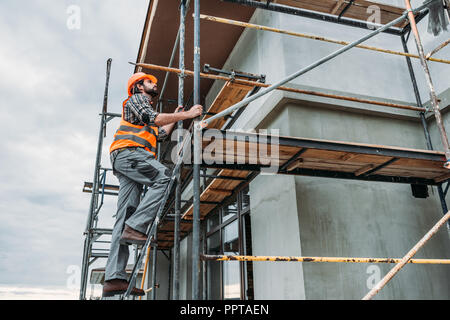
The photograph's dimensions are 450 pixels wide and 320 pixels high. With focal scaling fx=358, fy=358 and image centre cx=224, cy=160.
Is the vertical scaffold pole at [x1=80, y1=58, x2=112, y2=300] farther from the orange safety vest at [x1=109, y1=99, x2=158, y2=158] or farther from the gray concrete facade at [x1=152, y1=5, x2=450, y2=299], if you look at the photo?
the orange safety vest at [x1=109, y1=99, x2=158, y2=158]

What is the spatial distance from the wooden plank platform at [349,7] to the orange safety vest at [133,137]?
465 centimetres

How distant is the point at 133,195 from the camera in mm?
4035

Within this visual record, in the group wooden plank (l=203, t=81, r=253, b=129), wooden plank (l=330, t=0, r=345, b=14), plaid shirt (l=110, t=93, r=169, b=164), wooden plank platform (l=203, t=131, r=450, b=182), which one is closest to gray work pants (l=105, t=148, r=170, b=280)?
plaid shirt (l=110, t=93, r=169, b=164)

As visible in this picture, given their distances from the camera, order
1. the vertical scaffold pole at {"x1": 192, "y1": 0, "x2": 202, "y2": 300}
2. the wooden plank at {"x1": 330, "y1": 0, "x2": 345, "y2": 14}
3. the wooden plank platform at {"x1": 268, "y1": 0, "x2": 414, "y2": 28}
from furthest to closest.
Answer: the wooden plank platform at {"x1": 268, "y1": 0, "x2": 414, "y2": 28}
the wooden plank at {"x1": 330, "y1": 0, "x2": 345, "y2": 14}
the vertical scaffold pole at {"x1": 192, "y1": 0, "x2": 202, "y2": 300}

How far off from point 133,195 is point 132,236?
2.05ft

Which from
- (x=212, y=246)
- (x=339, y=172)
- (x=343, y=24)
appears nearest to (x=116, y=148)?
(x=339, y=172)

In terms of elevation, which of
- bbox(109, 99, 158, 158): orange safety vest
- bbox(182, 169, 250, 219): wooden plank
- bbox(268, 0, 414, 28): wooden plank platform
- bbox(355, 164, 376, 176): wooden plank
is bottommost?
bbox(109, 99, 158, 158): orange safety vest

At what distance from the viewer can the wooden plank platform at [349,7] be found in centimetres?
712

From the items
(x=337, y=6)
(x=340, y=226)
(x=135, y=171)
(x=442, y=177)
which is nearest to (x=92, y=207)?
(x=135, y=171)

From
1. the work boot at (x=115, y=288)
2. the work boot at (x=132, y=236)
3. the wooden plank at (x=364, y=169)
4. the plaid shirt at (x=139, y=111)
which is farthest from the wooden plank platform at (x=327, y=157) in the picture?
the work boot at (x=115, y=288)

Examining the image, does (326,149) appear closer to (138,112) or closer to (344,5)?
(138,112)

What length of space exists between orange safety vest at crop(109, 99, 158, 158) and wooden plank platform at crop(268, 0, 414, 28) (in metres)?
4.65

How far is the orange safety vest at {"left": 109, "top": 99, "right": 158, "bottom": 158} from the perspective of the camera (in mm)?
3920

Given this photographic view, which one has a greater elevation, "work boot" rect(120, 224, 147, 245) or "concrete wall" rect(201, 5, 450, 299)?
"concrete wall" rect(201, 5, 450, 299)
